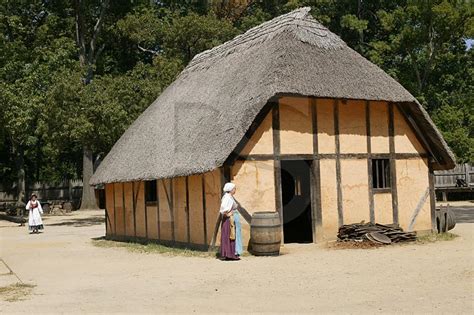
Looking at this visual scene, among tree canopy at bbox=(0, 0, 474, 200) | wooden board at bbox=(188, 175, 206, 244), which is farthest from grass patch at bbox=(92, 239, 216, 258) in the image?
tree canopy at bbox=(0, 0, 474, 200)

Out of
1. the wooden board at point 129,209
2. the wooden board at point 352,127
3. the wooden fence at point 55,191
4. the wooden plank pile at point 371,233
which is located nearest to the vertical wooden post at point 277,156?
the wooden plank pile at point 371,233

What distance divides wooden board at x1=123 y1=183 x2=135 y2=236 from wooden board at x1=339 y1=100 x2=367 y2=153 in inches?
273

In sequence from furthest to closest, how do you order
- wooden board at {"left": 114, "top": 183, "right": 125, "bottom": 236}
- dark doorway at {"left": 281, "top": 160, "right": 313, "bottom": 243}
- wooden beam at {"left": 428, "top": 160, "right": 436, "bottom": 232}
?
1. wooden board at {"left": 114, "top": 183, "right": 125, "bottom": 236}
2. dark doorway at {"left": 281, "top": 160, "right": 313, "bottom": 243}
3. wooden beam at {"left": 428, "top": 160, "right": 436, "bottom": 232}

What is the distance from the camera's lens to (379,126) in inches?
641

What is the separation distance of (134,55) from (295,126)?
31.9 meters

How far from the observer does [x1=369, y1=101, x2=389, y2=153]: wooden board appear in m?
16.2

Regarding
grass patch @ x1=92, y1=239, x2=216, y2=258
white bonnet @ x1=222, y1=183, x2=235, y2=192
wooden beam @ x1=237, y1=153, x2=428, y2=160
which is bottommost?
grass patch @ x1=92, y1=239, x2=216, y2=258

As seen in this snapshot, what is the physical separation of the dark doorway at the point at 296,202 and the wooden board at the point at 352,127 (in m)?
1.84

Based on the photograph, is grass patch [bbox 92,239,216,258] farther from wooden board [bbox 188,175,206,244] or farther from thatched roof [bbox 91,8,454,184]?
thatched roof [bbox 91,8,454,184]

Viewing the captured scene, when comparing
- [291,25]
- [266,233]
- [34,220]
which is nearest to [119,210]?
[34,220]

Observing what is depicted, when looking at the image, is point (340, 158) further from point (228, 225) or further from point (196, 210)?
point (228, 225)

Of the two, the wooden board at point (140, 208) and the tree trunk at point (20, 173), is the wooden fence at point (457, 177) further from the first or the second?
the tree trunk at point (20, 173)

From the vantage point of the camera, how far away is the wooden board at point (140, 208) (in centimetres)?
1817

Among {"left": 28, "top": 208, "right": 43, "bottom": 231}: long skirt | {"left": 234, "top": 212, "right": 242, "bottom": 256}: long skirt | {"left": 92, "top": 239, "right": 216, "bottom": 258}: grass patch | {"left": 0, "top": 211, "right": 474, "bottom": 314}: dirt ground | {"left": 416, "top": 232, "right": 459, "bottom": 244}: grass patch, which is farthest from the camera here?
{"left": 28, "top": 208, "right": 43, "bottom": 231}: long skirt
